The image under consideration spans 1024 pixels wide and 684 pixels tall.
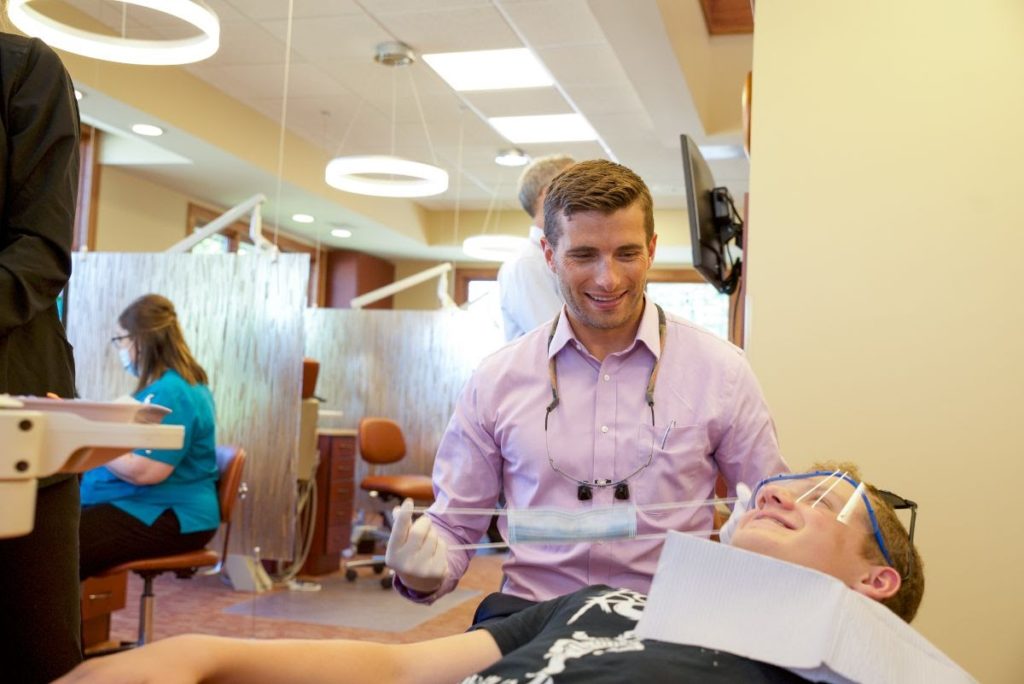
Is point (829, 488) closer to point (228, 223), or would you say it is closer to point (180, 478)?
point (180, 478)

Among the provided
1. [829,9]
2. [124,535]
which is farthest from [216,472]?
[829,9]

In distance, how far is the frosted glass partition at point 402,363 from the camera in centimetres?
728

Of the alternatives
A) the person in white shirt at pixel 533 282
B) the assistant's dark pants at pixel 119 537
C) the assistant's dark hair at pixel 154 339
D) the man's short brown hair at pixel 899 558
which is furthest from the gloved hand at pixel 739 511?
the assistant's dark hair at pixel 154 339

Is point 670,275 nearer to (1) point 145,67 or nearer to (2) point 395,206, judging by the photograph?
(2) point 395,206

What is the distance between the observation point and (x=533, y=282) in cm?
289

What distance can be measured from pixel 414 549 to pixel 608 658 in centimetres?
50

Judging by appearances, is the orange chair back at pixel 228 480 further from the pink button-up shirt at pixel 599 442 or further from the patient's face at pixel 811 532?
the patient's face at pixel 811 532

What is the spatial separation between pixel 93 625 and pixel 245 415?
1353mm

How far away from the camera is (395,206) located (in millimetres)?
9883

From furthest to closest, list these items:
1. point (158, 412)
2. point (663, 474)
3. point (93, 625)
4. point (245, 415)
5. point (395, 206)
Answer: point (395, 206), point (245, 415), point (93, 625), point (663, 474), point (158, 412)

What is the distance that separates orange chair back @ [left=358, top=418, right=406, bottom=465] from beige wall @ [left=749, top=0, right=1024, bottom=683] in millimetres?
3858

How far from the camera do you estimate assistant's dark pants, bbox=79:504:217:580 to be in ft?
10.3

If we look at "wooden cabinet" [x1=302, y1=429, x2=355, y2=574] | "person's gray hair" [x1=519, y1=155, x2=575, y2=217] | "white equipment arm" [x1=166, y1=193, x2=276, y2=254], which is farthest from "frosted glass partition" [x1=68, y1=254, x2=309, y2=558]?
"person's gray hair" [x1=519, y1=155, x2=575, y2=217]

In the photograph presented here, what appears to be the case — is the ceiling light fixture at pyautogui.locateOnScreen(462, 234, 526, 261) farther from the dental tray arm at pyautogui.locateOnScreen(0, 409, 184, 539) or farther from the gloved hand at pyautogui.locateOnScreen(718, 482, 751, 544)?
the dental tray arm at pyautogui.locateOnScreen(0, 409, 184, 539)
